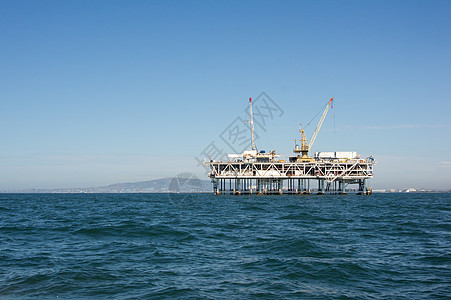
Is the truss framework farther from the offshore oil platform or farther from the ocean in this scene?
the ocean

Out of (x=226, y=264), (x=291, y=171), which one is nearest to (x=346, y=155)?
(x=291, y=171)

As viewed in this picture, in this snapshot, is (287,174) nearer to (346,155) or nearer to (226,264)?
(346,155)

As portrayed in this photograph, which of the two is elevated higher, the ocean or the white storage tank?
the white storage tank

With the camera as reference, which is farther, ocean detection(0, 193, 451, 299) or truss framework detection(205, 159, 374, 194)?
truss framework detection(205, 159, 374, 194)

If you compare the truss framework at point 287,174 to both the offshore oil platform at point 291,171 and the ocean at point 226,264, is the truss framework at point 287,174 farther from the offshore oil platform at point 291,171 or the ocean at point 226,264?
the ocean at point 226,264

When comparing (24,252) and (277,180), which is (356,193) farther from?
(24,252)

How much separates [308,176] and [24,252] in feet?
346

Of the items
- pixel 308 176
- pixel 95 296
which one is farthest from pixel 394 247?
pixel 308 176

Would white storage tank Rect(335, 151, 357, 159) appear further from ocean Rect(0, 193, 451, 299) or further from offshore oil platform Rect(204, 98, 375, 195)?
ocean Rect(0, 193, 451, 299)

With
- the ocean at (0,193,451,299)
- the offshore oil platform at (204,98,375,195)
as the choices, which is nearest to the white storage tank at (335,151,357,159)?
the offshore oil platform at (204,98,375,195)

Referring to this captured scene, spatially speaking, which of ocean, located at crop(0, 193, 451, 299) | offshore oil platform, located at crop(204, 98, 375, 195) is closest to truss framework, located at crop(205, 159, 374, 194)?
offshore oil platform, located at crop(204, 98, 375, 195)

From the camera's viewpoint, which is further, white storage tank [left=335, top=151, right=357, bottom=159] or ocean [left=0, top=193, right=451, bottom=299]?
white storage tank [left=335, top=151, right=357, bottom=159]

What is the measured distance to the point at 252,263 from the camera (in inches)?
750

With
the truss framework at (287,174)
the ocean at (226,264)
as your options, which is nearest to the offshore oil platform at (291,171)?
the truss framework at (287,174)
